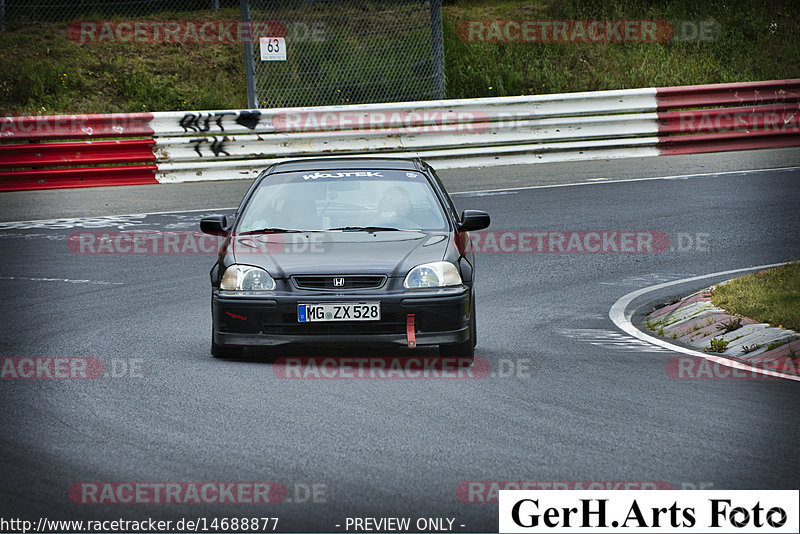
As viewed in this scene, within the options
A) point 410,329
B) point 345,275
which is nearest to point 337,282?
point 345,275

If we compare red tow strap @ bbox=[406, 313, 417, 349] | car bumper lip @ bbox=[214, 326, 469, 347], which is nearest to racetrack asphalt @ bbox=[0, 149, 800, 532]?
car bumper lip @ bbox=[214, 326, 469, 347]

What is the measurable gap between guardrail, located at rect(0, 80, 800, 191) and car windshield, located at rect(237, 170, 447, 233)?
9.02m

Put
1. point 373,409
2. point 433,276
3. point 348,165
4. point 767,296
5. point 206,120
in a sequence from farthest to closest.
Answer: point 206,120 < point 767,296 < point 348,165 < point 433,276 < point 373,409

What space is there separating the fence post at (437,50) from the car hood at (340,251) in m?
12.4

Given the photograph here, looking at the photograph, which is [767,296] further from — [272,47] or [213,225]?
[272,47]

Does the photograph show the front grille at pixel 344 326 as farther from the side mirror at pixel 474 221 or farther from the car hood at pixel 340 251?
the side mirror at pixel 474 221

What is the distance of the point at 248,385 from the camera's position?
7480 millimetres

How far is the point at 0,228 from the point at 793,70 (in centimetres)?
1731

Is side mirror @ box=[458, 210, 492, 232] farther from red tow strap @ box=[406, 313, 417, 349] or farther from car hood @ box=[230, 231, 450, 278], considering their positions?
red tow strap @ box=[406, 313, 417, 349]

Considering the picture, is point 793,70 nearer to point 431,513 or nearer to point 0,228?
point 0,228

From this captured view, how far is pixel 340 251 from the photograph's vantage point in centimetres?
830

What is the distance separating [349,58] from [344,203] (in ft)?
41.9

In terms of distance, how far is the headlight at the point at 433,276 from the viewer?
26.4ft

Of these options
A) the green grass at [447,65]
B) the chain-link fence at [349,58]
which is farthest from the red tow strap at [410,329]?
the green grass at [447,65]
